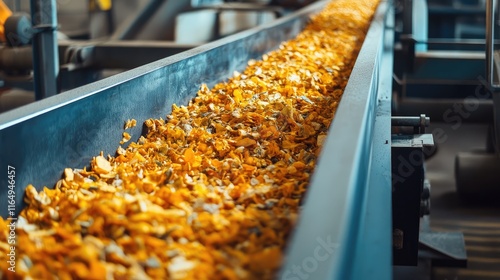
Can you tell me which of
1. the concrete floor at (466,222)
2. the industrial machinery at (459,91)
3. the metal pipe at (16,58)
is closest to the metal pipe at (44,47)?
the metal pipe at (16,58)

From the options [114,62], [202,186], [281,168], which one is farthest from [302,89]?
[114,62]

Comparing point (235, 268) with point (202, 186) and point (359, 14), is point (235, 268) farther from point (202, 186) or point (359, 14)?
point (359, 14)

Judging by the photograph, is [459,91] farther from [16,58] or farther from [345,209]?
[345,209]

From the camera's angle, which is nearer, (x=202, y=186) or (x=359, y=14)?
(x=202, y=186)

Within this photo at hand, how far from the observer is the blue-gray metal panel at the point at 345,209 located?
914 millimetres

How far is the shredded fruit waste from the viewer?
1.19 meters

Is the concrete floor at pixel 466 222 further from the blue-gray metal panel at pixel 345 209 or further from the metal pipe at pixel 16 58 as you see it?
the metal pipe at pixel 16 58

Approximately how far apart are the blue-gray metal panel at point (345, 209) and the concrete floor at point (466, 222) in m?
1.90

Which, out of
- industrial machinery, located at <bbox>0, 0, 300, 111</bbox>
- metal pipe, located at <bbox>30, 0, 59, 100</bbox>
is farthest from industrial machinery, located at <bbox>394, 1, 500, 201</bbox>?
metal pipe, located at <bbox>30, 0, 59, 100</bbox>

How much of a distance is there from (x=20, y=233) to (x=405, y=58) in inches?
160

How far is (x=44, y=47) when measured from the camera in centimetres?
361

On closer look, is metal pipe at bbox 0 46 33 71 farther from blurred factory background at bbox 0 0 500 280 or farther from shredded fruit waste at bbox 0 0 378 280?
shredded fruit waste at bbox 0 0 378 280

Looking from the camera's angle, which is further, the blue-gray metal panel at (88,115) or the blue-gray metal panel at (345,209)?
the blue-gray metal panel at (88,115)

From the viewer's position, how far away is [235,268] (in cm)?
115
